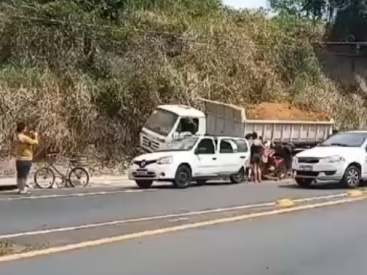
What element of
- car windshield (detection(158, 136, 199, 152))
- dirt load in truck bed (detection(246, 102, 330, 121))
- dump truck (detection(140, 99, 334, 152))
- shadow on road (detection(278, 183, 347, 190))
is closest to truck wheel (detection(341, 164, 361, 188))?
shadow on road (detection(278, 183, 347, 190))

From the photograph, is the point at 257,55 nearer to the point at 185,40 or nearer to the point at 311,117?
the point at 185,40

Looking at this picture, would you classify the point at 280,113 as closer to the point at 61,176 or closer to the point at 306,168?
the point at 306,168

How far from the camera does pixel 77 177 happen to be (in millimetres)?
22312

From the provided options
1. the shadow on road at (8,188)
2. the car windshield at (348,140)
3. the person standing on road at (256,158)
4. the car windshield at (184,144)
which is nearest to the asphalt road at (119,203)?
the car windshield at (184,144)

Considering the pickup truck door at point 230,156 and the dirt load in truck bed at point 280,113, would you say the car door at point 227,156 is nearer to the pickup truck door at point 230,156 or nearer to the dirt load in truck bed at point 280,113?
the pickup truck door at point 230,156

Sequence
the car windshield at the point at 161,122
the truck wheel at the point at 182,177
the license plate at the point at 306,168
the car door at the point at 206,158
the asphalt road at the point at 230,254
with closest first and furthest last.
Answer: the asphalt road at the point at 230,254
the license plate at the point at 306,168
the truck wheel at the point at 182,177
the car door at the point at 206,158
the car windshield at the point at 161,122

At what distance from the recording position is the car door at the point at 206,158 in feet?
73.5

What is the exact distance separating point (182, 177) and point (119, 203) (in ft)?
17.1

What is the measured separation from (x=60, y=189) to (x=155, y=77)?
11.5 meters

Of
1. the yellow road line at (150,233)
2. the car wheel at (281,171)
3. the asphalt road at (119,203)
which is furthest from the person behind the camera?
the car wheel at (281,171)

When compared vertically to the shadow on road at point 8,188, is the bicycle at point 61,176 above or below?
above

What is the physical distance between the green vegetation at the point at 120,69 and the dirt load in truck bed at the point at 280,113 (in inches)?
105

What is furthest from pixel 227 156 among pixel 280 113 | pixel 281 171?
pixel 280 113

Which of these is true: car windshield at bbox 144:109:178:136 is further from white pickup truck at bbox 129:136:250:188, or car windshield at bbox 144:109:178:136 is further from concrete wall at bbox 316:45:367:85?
concrete wall at bbox 316:45:367:85
